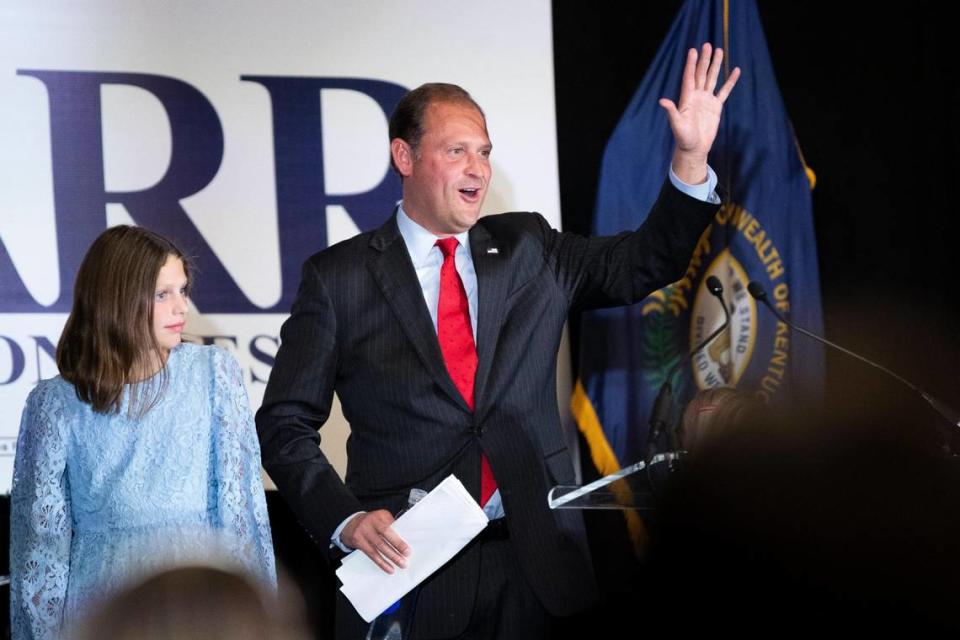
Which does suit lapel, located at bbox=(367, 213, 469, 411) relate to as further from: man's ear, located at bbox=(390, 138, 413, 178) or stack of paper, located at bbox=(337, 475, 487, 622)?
stack of paper, located at bbox=(337, 475, 487, 622)

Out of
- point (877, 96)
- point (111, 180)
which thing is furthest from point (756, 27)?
point (111, 180)

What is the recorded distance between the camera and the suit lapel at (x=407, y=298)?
2736mm

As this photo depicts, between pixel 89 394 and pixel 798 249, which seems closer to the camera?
pixel 89 394

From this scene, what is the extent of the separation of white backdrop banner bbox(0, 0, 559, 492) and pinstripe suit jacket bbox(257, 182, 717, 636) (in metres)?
1.57

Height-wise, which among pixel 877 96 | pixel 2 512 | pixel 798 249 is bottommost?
pixel 2 512

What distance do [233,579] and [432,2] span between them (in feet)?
12.4

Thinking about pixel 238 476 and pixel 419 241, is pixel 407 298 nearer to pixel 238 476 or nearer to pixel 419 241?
pixel 419 241

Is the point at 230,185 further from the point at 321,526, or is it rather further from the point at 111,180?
the point at 321,526

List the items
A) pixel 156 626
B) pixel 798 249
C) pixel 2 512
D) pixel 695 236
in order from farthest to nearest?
pixel 798 249
pixel 2 512
pixel 695 236
pixel 156 626

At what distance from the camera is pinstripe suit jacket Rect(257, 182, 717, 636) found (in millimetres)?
2666

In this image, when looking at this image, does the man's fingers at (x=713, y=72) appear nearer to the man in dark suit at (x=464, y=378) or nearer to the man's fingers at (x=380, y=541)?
the man in dark suit at (x=464, y=378)

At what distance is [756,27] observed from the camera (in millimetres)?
4754

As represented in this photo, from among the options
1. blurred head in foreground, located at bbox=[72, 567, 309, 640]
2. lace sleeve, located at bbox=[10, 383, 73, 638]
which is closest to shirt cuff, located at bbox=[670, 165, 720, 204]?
lace sleeve, located at bbox=[10, 383, 73, 638]

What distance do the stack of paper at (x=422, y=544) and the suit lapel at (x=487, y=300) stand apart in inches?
12.6
